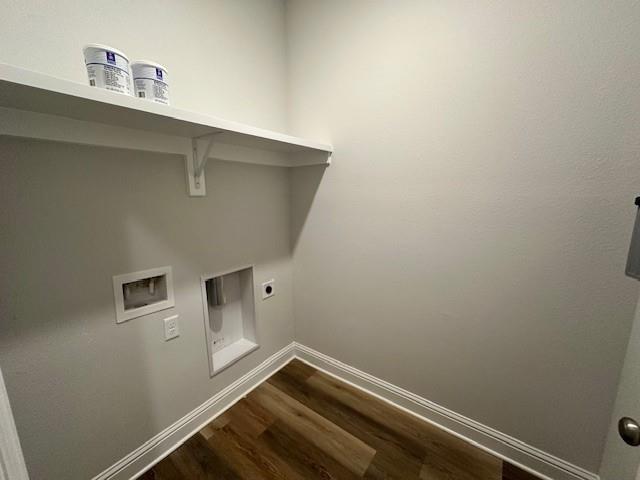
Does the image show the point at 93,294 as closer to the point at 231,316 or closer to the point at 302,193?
the point at 231,316

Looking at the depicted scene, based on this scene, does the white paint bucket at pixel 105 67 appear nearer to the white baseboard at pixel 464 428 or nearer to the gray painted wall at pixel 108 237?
the gray painted wall at pixel 108 237

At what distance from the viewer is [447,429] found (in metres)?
1.39

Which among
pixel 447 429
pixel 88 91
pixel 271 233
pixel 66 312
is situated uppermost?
pixel 88 91

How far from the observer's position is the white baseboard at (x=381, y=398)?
1.13 m

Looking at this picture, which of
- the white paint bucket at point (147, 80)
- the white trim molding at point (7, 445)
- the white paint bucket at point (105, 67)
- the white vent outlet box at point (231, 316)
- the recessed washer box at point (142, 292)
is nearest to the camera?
the white trim molding at point (7, 445)

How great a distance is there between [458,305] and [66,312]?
1732 millimetres

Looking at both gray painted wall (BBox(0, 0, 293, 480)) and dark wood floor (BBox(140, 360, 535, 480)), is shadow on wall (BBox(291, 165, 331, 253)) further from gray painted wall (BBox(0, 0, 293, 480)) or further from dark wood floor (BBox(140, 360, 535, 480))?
dark wood floor (BBox(140, 360, 535, 480))

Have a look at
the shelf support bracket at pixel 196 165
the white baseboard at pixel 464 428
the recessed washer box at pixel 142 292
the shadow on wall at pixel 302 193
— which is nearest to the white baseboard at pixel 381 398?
the white baseboard at pixel 464 428

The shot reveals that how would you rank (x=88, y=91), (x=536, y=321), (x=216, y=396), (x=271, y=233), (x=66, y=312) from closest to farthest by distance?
(x=88, y=91)
(x=66, y=312)
(x=536, y=321)
(x=216, y=396)
(x=271, y=233)

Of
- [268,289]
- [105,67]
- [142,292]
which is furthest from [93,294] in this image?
[268,289]

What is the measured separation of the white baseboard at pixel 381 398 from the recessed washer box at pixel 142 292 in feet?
2.18

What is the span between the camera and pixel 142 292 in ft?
3.98

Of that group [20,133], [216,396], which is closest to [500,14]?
[20,133]

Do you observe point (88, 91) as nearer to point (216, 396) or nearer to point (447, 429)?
point (216, 396)
